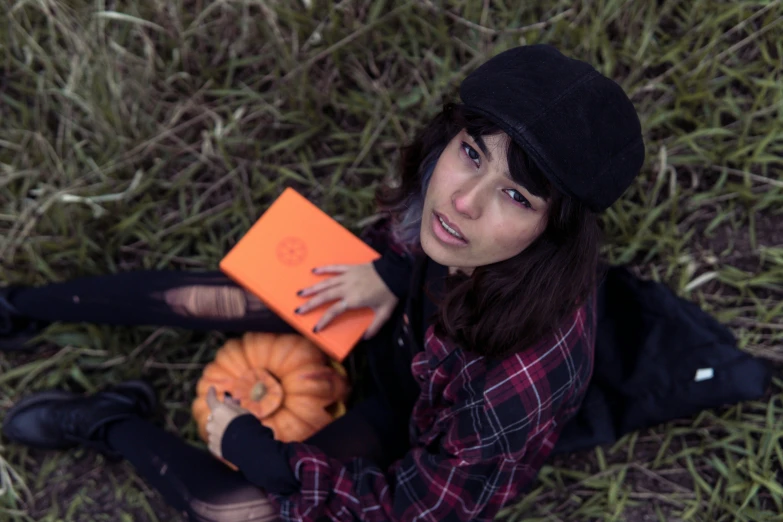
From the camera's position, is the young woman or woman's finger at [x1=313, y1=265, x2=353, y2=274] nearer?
the young woman

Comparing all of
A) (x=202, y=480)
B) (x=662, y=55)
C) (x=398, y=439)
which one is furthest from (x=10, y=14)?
(x=662, y=55)

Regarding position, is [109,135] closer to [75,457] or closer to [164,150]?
[164,150]

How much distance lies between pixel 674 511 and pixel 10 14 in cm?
300

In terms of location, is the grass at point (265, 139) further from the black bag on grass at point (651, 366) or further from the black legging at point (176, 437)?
the black bag on grass at point (651, 366)

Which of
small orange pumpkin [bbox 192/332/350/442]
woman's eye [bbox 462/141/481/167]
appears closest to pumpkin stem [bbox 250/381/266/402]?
small orange pumpkin [bbox 192/332/350/442]

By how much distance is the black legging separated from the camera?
1664mm

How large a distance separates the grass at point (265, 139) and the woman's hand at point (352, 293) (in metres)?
0.46

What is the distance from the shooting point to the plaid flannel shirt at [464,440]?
127 cm

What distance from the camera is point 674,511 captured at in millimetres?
1912

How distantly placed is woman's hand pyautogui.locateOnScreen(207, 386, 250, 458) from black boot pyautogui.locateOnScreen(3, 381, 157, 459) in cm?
42

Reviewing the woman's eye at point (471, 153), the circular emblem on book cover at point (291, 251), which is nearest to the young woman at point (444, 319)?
the woman's eye at point (471, 153)

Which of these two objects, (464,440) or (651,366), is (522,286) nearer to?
(464,440)

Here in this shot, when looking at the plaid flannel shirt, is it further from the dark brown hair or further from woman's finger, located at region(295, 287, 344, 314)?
woman's finger, located at region(295, 287, 344, 314)

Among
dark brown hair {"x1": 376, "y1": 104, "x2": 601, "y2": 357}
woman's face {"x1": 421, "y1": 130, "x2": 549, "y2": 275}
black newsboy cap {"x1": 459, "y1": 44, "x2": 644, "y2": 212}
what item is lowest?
dark brown hair {"x1": 376, "y1": 104, "x2": 601, "y2": 357}
